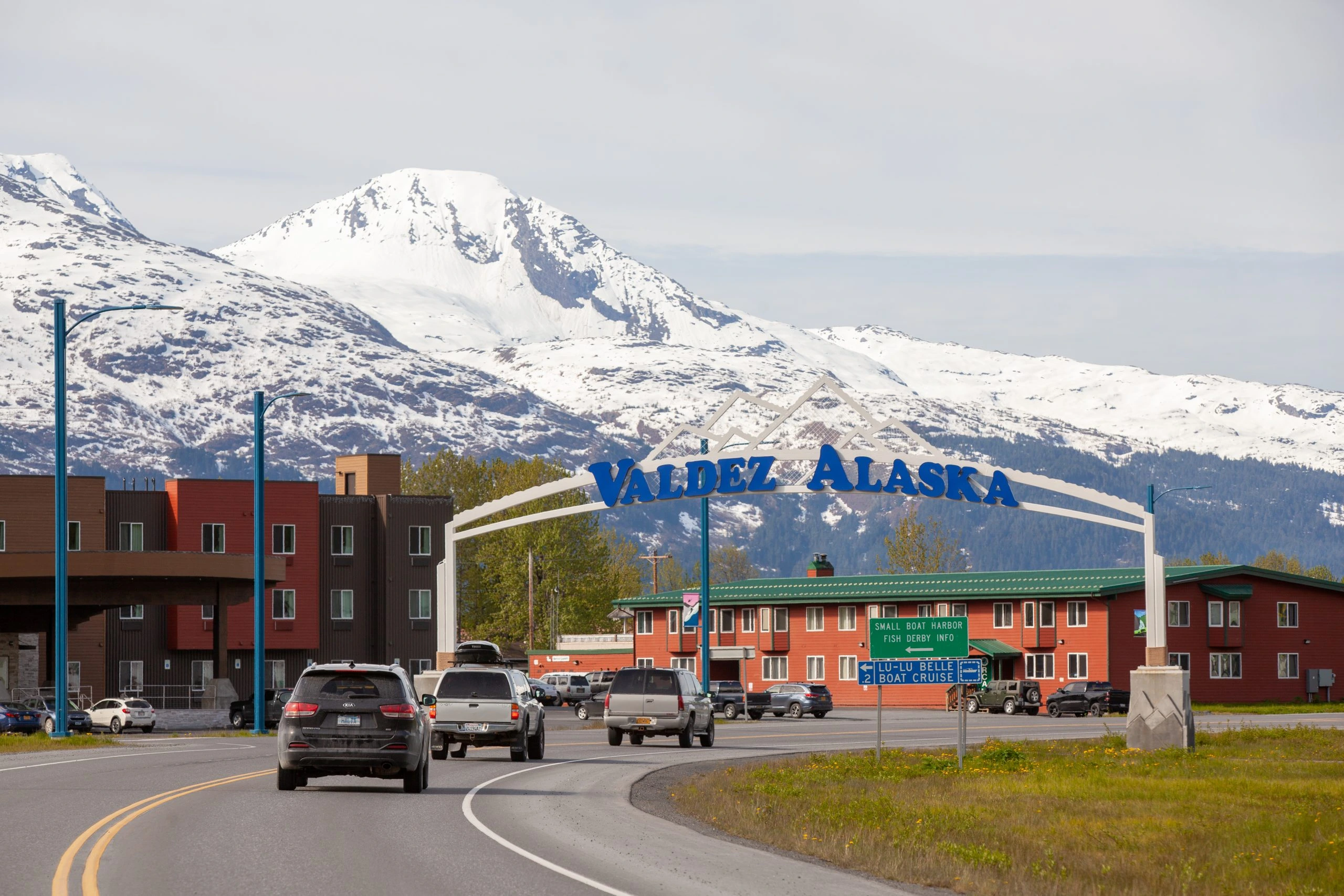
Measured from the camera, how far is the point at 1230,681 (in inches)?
3691

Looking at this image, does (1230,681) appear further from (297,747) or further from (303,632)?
(297,747)

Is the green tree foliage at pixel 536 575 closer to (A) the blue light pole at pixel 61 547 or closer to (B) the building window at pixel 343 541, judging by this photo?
(B) the building window at pixel 343 541

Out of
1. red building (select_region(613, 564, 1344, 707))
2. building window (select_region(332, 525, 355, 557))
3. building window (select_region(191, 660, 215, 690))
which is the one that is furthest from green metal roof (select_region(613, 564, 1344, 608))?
building window (select_region(191, 660, 215, 690))

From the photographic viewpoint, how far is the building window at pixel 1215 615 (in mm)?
93688

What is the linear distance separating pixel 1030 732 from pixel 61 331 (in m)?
31.4

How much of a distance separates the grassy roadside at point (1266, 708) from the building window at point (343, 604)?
4384 centimetres

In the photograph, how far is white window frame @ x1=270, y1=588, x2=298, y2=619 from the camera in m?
94.1

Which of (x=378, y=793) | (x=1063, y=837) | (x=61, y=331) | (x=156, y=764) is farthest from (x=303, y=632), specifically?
(x=1063, y=837)

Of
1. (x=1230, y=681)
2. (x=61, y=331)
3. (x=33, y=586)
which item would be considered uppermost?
(x=61, y=331)

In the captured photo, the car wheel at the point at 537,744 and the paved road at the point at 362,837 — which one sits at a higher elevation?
the paved road at the point at 362,837

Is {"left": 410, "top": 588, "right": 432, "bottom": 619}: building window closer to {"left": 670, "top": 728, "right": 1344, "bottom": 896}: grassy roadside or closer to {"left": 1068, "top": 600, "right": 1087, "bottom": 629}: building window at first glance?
{"left": 1068, "top": 600, "right": 1087, "bottom": 629}: building window

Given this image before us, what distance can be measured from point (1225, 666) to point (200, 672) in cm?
5303

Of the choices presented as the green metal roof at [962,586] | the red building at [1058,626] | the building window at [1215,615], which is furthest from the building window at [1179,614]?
the building window at [1215,615]

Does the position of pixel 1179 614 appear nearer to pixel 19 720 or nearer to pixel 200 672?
pixel 200 672
